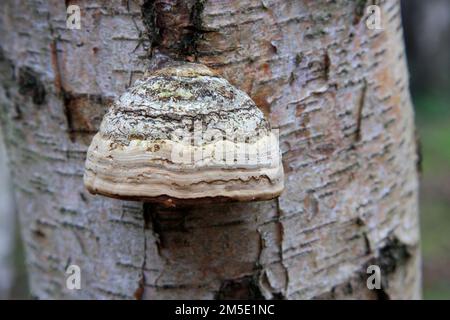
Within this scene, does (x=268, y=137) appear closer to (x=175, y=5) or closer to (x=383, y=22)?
(x=175, y=5)

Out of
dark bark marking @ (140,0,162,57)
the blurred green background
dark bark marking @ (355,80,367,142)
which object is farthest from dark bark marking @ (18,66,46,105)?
the blurred green background

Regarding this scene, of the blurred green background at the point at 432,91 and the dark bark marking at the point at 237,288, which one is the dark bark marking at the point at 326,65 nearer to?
the dark bark marking at the point at 237,288

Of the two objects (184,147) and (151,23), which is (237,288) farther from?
(151,23)

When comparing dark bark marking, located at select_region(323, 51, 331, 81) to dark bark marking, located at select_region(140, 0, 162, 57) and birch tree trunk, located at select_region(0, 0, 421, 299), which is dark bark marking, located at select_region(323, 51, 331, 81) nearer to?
birch tree trunk, located at select_region(0, 0, 421, 299)

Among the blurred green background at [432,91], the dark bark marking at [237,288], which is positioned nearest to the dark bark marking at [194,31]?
the dark bark marking at [237,288]

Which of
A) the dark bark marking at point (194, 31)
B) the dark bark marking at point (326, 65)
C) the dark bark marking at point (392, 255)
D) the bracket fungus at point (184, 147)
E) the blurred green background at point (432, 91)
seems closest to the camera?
the bracket fungus at point (184, 147)

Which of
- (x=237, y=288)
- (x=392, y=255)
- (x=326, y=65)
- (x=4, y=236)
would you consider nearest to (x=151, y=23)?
(x=326, y=65)
